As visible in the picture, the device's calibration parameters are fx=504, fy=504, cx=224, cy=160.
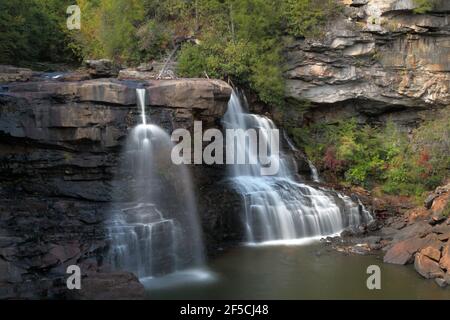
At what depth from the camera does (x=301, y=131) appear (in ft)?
66.6

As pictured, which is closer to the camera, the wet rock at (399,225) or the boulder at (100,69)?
the wet rock at (399,225)

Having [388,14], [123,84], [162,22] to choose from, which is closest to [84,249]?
[123,84]

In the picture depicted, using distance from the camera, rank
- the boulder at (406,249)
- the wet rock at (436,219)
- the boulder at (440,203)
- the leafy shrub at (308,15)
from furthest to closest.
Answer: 1. the leafy shrub at (308,15)
2. the boulder at (440,203)
3. the wet rock at (436,219)
4. the boulder at (406,249)

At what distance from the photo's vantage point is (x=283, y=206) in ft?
51.8

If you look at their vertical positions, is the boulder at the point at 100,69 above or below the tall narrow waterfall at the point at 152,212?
above

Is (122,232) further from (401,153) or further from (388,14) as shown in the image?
(388,14)

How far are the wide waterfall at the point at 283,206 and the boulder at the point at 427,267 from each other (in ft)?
11.6

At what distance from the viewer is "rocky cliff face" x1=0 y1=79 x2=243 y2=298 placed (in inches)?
496

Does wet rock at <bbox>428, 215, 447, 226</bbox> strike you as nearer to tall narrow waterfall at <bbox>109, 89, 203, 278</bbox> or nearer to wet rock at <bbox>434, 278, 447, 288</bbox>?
wet rock at <bbox>434, 278, 447, 288</bbox>

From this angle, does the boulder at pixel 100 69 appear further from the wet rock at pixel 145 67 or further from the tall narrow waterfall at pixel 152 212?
the tall narrow waterfall at pixel 152 212

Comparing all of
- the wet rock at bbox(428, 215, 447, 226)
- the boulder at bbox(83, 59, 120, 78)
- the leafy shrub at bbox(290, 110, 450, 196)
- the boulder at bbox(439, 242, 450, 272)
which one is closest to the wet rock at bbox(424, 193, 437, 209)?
the wet rock at bbox(428, 215, 447, 226)

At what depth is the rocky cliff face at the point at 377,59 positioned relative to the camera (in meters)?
18.9

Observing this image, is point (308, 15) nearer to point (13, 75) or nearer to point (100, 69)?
point (100, 69)

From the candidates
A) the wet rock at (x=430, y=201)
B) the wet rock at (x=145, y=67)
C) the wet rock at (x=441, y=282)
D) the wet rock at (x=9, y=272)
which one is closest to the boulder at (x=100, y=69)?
the wet rock at (x=145, y=67)
